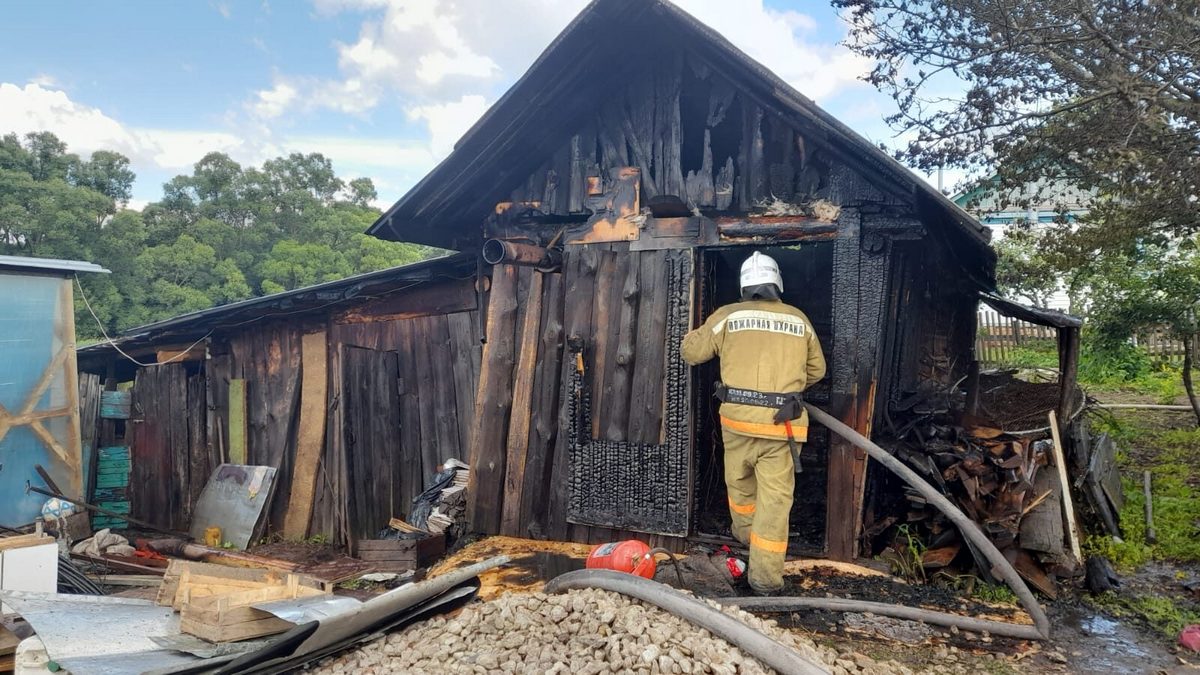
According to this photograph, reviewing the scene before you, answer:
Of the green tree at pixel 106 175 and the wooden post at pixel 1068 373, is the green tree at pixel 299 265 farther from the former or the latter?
the wooden post at pixel 1068 373

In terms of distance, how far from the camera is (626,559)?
4.89 m

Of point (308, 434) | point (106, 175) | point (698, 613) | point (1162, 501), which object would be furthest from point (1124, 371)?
point (106, 175)

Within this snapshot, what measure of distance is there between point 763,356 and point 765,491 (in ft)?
3.07

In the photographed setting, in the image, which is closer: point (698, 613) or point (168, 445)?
point (698, 613)

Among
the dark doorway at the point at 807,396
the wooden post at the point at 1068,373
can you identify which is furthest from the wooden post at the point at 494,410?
the wooden post at the point at 1068,373

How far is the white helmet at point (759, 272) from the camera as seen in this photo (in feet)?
17.7

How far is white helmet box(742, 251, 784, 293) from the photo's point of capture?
17.7 ft

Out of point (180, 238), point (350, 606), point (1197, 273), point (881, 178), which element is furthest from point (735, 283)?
point (180, 238)

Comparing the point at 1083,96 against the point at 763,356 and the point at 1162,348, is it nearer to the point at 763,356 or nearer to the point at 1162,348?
the point at 763,356

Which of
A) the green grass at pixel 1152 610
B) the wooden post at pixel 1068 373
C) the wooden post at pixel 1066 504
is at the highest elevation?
the wooden post at pixel 1068 373

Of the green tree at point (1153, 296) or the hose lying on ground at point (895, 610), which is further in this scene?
the green tree at point (1153, 296)

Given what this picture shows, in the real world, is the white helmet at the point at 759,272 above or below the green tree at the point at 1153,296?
below

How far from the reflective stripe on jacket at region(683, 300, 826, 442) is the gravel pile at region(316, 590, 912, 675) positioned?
154cm

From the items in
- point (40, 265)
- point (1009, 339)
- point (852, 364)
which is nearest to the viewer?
point (852, 364)
